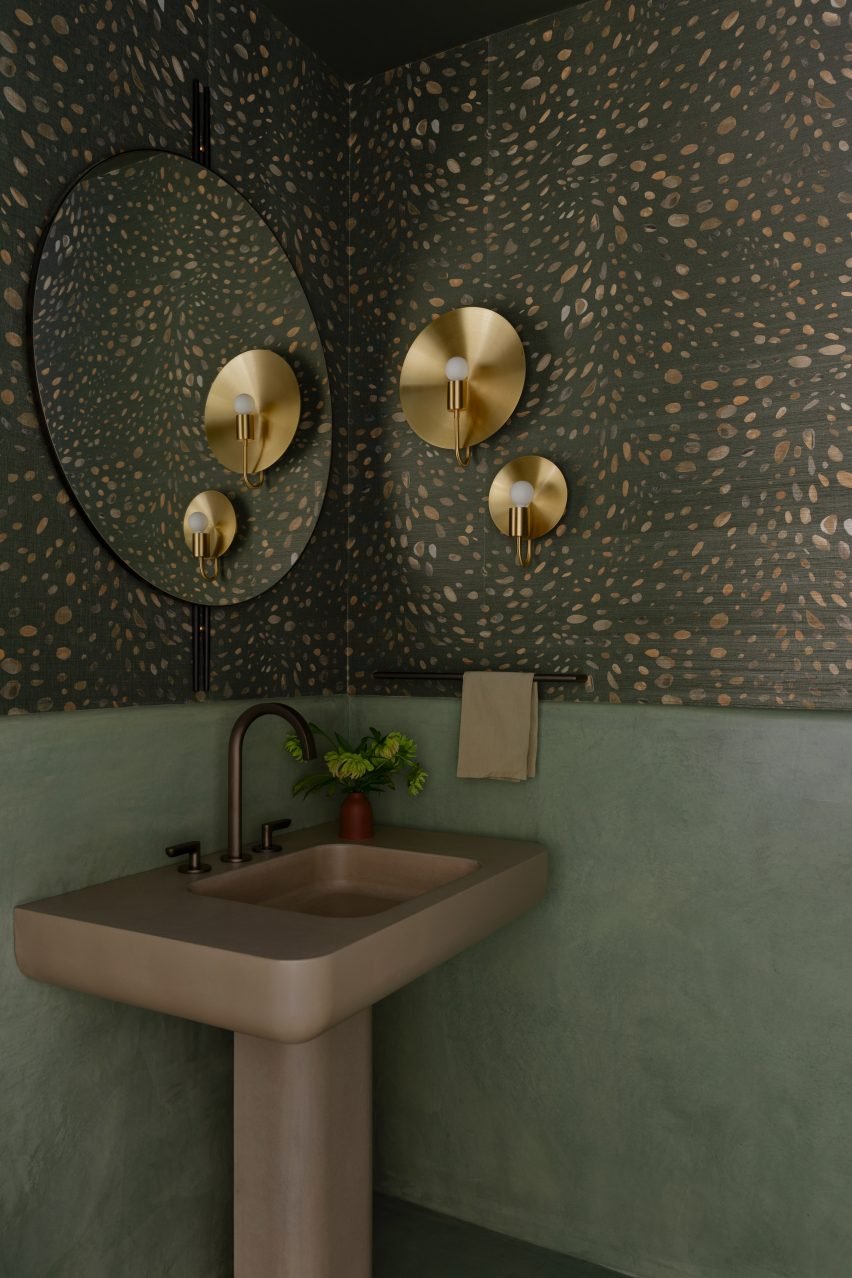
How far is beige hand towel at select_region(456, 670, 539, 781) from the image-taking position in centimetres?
213

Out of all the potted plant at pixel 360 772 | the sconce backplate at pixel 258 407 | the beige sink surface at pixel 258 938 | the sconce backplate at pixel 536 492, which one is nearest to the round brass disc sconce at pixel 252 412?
the sconce backplate at pixel 258 407

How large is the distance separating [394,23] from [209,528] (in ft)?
4.28

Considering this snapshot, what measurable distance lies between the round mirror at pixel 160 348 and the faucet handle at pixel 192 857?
499 mm

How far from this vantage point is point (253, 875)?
188cm

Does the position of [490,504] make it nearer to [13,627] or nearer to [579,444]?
[579,444]

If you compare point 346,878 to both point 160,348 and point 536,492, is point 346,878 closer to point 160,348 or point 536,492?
point 536,492

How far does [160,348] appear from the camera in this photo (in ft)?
6.17

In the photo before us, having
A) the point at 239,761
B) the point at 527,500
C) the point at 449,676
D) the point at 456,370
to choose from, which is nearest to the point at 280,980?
the point at 239,761

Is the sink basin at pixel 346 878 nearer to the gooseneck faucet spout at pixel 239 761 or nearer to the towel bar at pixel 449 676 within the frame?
the gooseneck faucet spout at pixel 239 761

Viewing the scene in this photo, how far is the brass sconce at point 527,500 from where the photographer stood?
2.12m

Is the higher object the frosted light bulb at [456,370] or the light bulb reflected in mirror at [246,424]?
the frosted light bulb at [456,370]

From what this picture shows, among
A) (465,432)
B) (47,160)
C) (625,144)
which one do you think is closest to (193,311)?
(47,160)

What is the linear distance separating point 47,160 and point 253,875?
1368 millimetres

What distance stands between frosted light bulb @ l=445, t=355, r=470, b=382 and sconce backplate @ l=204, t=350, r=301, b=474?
366 millimetres
